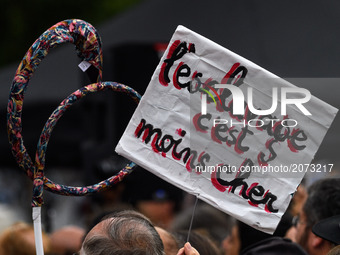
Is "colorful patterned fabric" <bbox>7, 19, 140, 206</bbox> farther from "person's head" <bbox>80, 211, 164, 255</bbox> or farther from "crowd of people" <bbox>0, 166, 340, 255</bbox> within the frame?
"person's head" <bbox>80, 211, 164, 255</bbox>

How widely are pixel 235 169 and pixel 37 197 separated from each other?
0.84 metres

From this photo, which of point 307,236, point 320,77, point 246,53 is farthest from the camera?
point 246,53

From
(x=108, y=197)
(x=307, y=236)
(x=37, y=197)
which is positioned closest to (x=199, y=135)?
(x=37, y=197)

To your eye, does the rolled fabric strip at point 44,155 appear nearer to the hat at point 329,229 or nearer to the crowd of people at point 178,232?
the crowd of people at point 178,232

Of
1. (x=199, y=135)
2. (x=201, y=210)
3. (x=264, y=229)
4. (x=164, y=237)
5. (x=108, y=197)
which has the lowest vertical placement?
(x=108, y=197)

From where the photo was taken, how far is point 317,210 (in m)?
4.16

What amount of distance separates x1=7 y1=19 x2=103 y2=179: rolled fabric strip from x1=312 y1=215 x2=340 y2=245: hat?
4.43ft

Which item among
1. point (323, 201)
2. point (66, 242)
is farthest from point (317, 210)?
point (66, 242)

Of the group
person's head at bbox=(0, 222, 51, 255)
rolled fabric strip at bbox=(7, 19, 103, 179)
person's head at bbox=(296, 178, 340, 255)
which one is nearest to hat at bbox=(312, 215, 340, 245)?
person's head at bbox=(296, 178, 340, 255)

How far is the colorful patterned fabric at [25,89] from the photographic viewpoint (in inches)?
126

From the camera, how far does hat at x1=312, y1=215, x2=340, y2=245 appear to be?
3.68 meters

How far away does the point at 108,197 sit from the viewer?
7211 mm

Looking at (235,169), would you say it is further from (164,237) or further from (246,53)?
(246,53)

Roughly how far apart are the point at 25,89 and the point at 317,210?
172 cm
